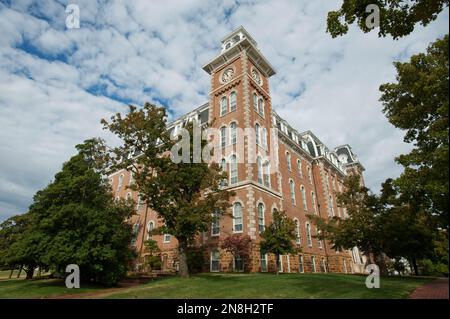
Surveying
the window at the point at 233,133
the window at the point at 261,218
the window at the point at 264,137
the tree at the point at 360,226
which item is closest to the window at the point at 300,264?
the tree at the point at 360,226

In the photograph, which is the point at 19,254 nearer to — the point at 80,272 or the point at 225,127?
the point at 80,272

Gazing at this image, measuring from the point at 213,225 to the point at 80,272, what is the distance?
11.2m

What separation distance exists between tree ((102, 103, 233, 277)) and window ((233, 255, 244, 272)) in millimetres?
5579

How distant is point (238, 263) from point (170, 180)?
31.8 feet

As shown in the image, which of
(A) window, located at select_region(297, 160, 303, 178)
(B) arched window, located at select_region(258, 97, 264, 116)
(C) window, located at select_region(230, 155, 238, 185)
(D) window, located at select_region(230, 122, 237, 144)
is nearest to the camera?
(C) window, located at select_region(230, 155, 238, 185)

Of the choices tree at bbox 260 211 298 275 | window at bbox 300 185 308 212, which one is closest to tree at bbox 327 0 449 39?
tree at bbox 260 211 298 275

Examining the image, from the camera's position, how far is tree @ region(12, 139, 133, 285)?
15367 millimetres

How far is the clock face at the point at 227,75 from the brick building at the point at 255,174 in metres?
0.11

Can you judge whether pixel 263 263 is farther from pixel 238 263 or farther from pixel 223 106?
pixel 223 106

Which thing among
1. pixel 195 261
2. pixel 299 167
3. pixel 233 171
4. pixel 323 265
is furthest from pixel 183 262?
pixel 299 167

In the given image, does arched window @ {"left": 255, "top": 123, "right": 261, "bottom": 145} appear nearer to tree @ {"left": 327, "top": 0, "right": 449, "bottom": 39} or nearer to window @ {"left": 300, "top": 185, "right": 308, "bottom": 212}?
window @ {"left": 300, "top": 185, "right": 308, "bottom": 212}

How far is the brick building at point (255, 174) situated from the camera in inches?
916

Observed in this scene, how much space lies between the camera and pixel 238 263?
21641 mm

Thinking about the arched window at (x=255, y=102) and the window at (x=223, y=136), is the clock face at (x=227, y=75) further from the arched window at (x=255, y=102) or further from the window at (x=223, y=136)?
the window at (x=223, y=136)
